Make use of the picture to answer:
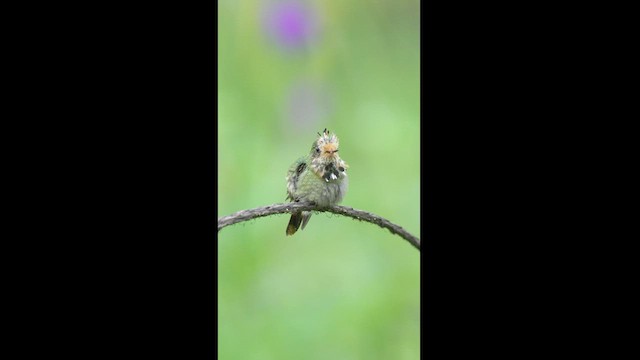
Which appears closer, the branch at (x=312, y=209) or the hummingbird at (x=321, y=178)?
the branch at (x=312, y=209)

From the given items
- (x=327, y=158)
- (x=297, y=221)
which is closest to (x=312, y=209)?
(x=297, y=221)

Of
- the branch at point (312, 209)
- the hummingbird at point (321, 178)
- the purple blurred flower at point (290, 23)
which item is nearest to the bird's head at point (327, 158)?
the hummingbird at point (321, 178)

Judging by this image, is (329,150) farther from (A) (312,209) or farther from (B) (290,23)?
(B) (290,23)

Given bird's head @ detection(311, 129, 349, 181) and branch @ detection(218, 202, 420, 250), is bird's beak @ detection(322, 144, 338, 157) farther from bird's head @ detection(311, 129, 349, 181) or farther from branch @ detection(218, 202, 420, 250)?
branch @ detection(218, 202, 420, 250)

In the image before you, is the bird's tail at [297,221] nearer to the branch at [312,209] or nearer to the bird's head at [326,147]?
the branch at [312,209]
